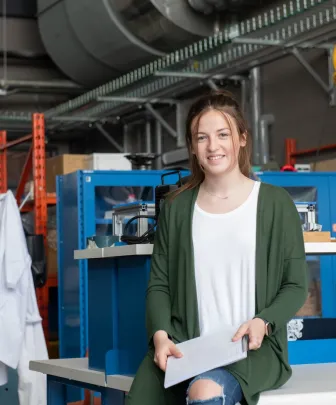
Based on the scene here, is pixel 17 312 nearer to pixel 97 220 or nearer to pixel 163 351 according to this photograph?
→ pixel 97 220

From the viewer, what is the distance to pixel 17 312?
3.81 m

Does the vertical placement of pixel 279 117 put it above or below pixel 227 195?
above

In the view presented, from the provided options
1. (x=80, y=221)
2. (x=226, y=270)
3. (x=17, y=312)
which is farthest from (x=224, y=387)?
(x=80, y=221)

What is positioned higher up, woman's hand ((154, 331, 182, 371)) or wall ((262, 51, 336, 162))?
wall ((262, 51, 336, 162))

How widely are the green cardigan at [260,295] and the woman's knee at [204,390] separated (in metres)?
0.08

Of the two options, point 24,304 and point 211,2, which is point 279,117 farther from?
point 24,304

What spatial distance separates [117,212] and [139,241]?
1.38 meters

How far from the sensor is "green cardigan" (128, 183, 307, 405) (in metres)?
1.91

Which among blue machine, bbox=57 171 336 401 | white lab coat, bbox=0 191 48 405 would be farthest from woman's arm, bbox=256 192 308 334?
blue machine, bbox=57 171 336 401

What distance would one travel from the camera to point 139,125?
8648 mm

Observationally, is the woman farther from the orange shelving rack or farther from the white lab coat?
the orange shelving rack

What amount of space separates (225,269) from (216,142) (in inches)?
11.9

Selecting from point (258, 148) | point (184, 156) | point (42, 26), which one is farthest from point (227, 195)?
point (42, 26)

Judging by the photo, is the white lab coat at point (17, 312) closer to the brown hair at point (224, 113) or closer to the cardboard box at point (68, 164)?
the brown hair at point (224, 113)
